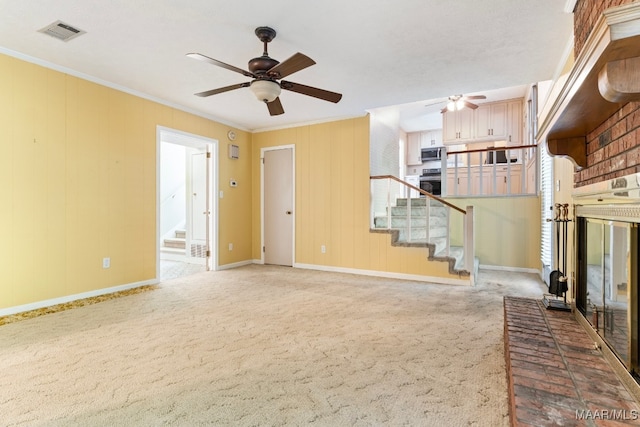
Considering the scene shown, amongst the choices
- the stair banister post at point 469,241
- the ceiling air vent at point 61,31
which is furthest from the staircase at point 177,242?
the stair banister post at point 469,241

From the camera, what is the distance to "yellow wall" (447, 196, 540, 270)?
5051mm

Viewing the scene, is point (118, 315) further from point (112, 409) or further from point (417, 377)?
point (417, 377)

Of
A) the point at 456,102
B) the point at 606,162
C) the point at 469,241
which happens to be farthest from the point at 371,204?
the point at 606,162

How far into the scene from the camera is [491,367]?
198 centimetres

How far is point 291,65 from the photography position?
7.70 feet

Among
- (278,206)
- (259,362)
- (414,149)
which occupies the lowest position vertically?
(259,362)

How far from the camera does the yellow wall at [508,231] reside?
5.05 m

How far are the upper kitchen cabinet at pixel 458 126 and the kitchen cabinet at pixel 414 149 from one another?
177 centimetres

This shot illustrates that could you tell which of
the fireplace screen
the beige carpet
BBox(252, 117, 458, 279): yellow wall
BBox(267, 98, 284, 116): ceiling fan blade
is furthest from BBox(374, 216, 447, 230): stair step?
the fireplace screen

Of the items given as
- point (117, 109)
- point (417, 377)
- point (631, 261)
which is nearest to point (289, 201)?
point (117, 109)

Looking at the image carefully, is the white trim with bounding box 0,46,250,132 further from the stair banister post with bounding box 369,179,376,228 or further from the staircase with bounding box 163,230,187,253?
the stair banister post with bounding box 369,179,376,228

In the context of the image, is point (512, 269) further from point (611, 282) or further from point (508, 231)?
point (611, 282)

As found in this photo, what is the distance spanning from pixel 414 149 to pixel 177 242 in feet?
22.1

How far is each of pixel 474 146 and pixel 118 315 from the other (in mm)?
7818
